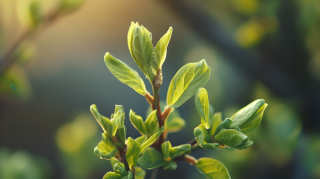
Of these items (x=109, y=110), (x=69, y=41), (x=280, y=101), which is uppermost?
(x=69, y=41)

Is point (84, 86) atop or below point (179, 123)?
atop

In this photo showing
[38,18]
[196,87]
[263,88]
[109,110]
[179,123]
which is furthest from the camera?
[109,110]

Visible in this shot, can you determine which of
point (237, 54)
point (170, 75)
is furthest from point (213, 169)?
point (170, 75)

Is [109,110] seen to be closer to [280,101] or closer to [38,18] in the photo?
[38,18]

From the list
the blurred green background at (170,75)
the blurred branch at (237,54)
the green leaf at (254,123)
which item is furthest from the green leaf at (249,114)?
the blurred branch at (237,54)

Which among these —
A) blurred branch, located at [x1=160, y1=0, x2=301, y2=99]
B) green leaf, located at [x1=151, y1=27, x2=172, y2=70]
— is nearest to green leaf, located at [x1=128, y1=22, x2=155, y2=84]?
green leaf, located at [x1=151, y1=27, x2=172, y2=70]

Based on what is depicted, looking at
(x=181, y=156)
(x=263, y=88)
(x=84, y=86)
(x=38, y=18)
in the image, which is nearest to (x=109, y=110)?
(x=84, y=86)

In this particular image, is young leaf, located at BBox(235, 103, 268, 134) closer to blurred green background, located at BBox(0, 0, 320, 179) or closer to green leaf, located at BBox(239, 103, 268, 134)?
green leaf, located at BBox(239, 103, 268, 134)
